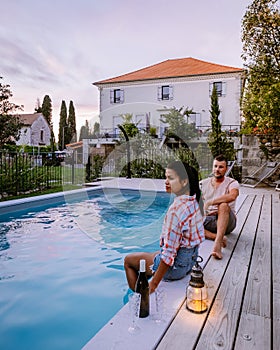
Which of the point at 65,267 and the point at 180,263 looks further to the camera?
the point at 65,267

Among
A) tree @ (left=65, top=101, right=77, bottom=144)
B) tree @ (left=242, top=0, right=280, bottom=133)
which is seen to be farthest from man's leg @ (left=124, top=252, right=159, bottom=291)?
tree @ (left=65, top=101, right=77, bottom=144)

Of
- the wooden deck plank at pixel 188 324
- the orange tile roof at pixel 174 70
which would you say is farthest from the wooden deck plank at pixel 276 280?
the orange tile roof at pixel 174 70

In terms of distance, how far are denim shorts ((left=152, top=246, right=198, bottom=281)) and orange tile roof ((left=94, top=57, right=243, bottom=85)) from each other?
2216cm

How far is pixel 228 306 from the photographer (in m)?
1.81

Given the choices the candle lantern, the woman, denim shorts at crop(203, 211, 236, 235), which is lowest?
the candle lantern

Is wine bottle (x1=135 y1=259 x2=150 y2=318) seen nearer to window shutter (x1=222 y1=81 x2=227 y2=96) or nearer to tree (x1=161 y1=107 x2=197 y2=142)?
tree (x1=161 y1=107 x2=197 y2=142)

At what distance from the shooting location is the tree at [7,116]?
9.77 metres

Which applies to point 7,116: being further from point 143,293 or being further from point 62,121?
point 62,121

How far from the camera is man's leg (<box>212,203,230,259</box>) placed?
2.66m

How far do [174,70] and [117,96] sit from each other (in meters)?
5.23

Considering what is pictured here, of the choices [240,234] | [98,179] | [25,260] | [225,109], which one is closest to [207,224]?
[240,234]

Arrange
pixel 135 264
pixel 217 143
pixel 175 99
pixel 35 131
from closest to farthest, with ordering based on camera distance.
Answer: pixel 135 264, pixel 217 143, pixel 175 99, pixel 35 131

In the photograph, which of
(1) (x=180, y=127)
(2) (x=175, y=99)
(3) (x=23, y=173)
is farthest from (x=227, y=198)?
(2) (x=175, y=99)

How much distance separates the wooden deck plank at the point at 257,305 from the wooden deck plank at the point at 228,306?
40 millimetres
